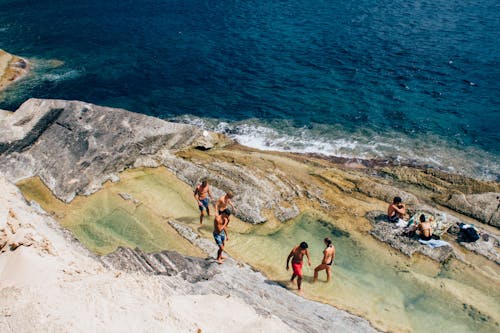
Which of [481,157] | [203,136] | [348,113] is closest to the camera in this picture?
[203,136]

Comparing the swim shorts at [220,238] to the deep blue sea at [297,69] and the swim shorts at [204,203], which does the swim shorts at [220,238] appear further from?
the deep blue sea at [297,69]

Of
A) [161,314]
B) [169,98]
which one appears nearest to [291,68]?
[169,98]

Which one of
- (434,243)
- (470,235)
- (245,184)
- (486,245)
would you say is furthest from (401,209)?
(245,184)

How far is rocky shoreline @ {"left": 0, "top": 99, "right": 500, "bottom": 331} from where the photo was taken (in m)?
20.8

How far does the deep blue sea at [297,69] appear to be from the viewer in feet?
106

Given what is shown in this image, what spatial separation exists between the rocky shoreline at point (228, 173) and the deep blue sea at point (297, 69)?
5.72 m

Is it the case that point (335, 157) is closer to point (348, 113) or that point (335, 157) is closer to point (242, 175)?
point (348, 113)

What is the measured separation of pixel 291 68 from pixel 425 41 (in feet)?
53.3

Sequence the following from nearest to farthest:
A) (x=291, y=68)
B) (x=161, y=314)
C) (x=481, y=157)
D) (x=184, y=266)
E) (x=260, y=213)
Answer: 1. (x=161, y=314)
2. (x=184, y=266)
3. (x=260, y=213)
4. (x=481, y=157)
5. (x=291, y=68)

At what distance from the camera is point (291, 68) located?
1656 inches

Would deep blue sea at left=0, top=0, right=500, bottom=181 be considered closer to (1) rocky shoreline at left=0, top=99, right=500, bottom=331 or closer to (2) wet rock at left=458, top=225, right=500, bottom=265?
(1) rocky shoreline at left=0, top=99, right=500, bottom=331

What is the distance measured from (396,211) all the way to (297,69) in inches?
990

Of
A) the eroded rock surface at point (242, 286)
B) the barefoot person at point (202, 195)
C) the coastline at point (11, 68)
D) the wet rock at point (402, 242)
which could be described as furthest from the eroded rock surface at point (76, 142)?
the coastline at point (11, 68)

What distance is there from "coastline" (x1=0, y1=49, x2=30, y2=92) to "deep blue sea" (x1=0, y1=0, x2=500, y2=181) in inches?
48.6
